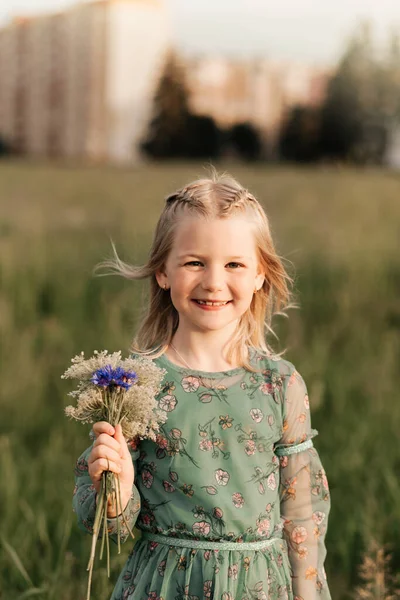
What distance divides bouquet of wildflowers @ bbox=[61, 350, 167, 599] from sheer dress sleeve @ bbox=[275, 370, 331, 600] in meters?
0.38

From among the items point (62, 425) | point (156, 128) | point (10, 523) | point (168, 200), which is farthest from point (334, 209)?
point (156, 128)

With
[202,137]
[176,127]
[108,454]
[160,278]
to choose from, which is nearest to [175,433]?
[108,454]

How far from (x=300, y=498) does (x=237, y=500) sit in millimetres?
206

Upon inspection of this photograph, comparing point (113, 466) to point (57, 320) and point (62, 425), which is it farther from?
point (57, 320)

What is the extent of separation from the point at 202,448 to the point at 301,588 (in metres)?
0.42

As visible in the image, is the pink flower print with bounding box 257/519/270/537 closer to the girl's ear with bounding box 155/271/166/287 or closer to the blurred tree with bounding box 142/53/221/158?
the girl's ear with bounding box 155/271/166/287

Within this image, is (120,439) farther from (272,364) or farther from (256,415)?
(272,364)

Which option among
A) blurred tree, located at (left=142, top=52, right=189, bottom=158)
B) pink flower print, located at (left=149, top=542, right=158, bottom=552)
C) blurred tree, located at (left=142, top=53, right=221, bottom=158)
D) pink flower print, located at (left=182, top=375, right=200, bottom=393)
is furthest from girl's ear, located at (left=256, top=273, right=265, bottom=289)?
blurred tree, located at (left=142, top=52, right=189, bottom=158)

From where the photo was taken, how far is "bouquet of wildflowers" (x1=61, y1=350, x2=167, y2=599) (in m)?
1.76

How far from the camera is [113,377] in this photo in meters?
1.75

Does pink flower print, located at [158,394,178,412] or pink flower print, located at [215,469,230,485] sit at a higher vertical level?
pink flower print, located at [158,394,178,412]

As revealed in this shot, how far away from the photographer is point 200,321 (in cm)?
204

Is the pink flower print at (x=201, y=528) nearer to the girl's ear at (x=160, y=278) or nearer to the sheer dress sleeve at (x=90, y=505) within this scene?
the sheer dress sleeve at (x=90, y=505)

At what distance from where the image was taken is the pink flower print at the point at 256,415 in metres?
2.04
